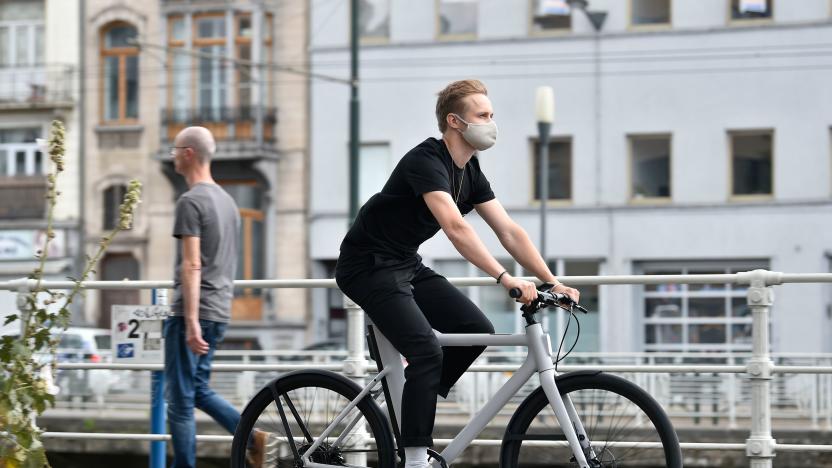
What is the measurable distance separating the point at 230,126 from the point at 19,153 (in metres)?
5.75

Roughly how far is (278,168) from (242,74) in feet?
8.10

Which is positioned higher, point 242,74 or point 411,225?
point 242,74

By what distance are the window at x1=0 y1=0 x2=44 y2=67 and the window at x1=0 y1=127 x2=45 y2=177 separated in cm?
168

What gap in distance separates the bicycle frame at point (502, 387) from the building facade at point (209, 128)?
93.3 ft

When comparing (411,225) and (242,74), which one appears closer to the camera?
(411,225)

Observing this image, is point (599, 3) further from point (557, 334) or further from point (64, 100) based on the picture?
point (64, 100)

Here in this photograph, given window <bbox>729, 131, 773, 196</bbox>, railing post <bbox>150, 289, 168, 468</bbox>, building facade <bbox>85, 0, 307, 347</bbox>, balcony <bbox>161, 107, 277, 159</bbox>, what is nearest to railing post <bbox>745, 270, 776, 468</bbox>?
railing post <bbox>150, 289, 168, 468</bbox>

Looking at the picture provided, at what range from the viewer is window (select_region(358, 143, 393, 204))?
34000mm

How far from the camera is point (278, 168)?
35094mm

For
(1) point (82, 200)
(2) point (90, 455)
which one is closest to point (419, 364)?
(2) point (90, 455)

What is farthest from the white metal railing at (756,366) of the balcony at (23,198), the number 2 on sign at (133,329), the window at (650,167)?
the balcony at (23,198)

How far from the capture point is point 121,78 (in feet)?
121

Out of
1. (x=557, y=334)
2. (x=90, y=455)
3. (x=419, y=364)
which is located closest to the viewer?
(x=419, y=364)

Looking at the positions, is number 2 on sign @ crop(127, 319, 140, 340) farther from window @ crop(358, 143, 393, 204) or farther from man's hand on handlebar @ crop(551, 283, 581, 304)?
window @ crop(358, 143, 393, 204)
